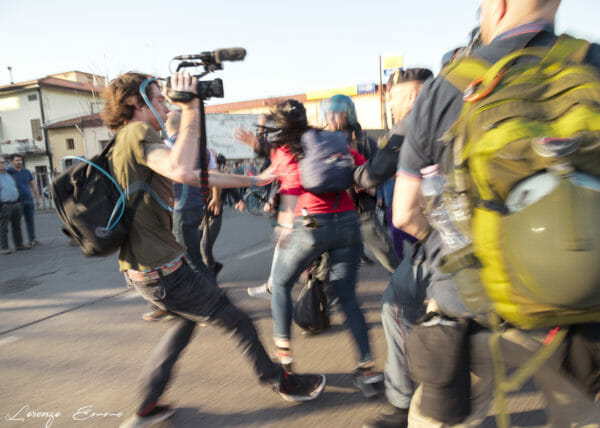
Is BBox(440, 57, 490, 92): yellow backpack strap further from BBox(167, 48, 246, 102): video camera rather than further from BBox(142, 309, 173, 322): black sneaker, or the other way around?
BBox(142, 309, 173, 322): black sneaker

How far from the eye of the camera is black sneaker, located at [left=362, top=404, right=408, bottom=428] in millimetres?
1987

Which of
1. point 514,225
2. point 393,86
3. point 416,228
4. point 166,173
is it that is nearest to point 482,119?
point 514,225

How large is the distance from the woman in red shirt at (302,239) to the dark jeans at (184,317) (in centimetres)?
37

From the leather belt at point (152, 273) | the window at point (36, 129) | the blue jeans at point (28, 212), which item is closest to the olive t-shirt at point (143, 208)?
the leather belt at point (152, 273)

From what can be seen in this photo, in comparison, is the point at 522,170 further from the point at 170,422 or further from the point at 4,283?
the point at 4,283

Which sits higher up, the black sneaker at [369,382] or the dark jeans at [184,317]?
the dark jeans at [184,317]

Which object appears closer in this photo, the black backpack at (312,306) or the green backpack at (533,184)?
the green backpack at (533,184)

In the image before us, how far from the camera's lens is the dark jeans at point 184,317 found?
2.07 metres

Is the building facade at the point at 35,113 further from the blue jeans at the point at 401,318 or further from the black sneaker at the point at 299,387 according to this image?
the blue jeans at the point at 401,318

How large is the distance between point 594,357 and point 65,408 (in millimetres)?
2782

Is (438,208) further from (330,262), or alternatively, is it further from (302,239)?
(330,262)

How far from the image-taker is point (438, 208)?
1.29m

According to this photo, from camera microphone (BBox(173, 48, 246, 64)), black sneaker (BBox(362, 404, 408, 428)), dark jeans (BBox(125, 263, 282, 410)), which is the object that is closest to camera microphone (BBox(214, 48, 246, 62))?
camera microphone (BBox(173, 48, 246, 64))

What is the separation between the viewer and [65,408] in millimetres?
2555
